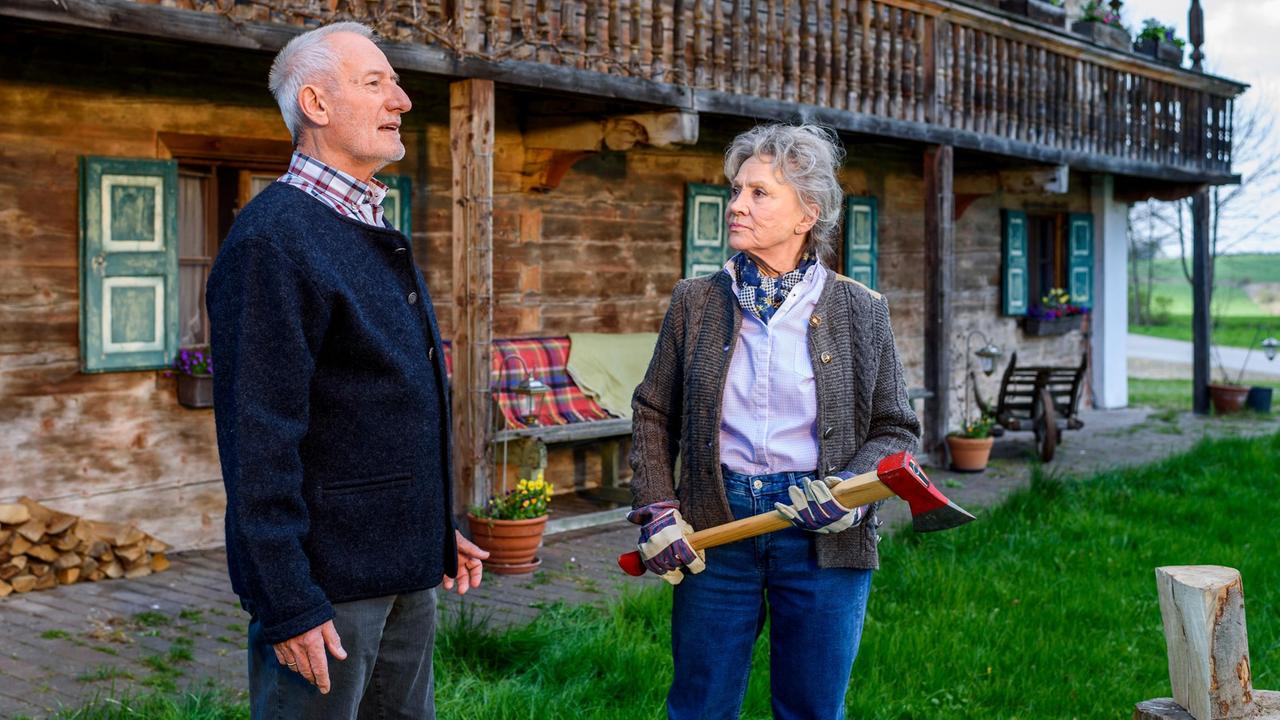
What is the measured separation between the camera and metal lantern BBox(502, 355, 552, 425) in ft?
25.9

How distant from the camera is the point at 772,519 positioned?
9.73ft

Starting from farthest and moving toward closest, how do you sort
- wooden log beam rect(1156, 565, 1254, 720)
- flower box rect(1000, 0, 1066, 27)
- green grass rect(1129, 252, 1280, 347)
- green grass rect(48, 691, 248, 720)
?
green grass rect(1129, 252, 1280, 347)
flower box rect(1000, 0, 1066, 27)
green grass rect(48, 691, 248, 720)
wooden log beam rect(1156, 565, 1254, 720)

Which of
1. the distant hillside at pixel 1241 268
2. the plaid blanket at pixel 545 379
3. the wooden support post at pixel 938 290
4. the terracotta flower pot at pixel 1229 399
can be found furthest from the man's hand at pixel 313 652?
the distant hillside at pixel 1241 268

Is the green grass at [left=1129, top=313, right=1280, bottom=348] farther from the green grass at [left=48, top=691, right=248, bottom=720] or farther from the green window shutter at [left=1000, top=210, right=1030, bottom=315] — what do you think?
the green grass at [left=48, top=691, right=248, bottom=720]

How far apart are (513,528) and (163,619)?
1829 millimetres

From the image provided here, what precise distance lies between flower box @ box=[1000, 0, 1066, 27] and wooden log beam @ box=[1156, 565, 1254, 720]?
431 inches

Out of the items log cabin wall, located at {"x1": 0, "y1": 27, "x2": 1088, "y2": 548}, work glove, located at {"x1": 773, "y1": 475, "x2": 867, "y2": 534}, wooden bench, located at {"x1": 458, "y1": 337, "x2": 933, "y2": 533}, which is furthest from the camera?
wooden bench, located at {"x1": 458, "y1": 337, "x2": 933, "y2": 533}

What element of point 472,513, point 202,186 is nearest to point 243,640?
point 472,513

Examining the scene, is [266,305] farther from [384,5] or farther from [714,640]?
[384,5]

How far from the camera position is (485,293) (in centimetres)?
752

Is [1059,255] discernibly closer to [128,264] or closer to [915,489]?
[128,264]

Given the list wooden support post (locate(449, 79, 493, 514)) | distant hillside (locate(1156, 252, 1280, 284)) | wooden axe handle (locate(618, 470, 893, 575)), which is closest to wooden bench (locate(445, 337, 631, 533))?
wooden support post (locate(449, 79, 493, 514))

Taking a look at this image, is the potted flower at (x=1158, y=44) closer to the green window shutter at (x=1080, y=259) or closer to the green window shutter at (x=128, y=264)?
the green window shutter at (x=1080, y=259)

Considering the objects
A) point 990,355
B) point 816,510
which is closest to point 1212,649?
point 816,510
